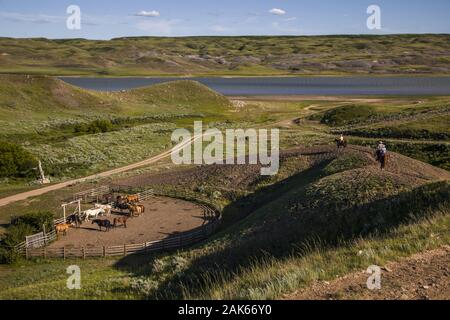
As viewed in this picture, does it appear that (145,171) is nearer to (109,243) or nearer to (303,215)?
(109,243)

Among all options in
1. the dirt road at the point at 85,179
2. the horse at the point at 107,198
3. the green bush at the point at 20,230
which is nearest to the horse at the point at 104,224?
the green bush at the point at 20,230

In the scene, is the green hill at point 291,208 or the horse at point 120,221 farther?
the horse at point 120,221

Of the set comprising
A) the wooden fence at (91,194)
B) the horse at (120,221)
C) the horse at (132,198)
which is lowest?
the horse at (120,221)

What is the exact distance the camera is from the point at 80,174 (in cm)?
5269

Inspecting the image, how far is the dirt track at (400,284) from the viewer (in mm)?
11305

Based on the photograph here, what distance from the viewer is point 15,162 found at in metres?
52.3

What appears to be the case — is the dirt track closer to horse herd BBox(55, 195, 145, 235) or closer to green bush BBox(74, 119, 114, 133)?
horse herd BBox(55, 195, 145, 235)

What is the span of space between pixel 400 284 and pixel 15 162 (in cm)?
4808

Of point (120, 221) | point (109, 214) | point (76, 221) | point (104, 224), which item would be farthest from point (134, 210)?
point (76, 221)

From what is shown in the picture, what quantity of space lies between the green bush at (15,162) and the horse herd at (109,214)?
1798cm

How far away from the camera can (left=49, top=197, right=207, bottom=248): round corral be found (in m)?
31.4

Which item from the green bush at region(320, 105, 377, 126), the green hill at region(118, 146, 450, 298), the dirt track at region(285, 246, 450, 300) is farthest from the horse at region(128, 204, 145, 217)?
the green bush at region(320, 105, 377, 126)

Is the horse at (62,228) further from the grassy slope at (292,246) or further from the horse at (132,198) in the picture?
the horse at (132,198)

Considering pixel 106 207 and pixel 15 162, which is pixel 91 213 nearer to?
pixel 106 207
